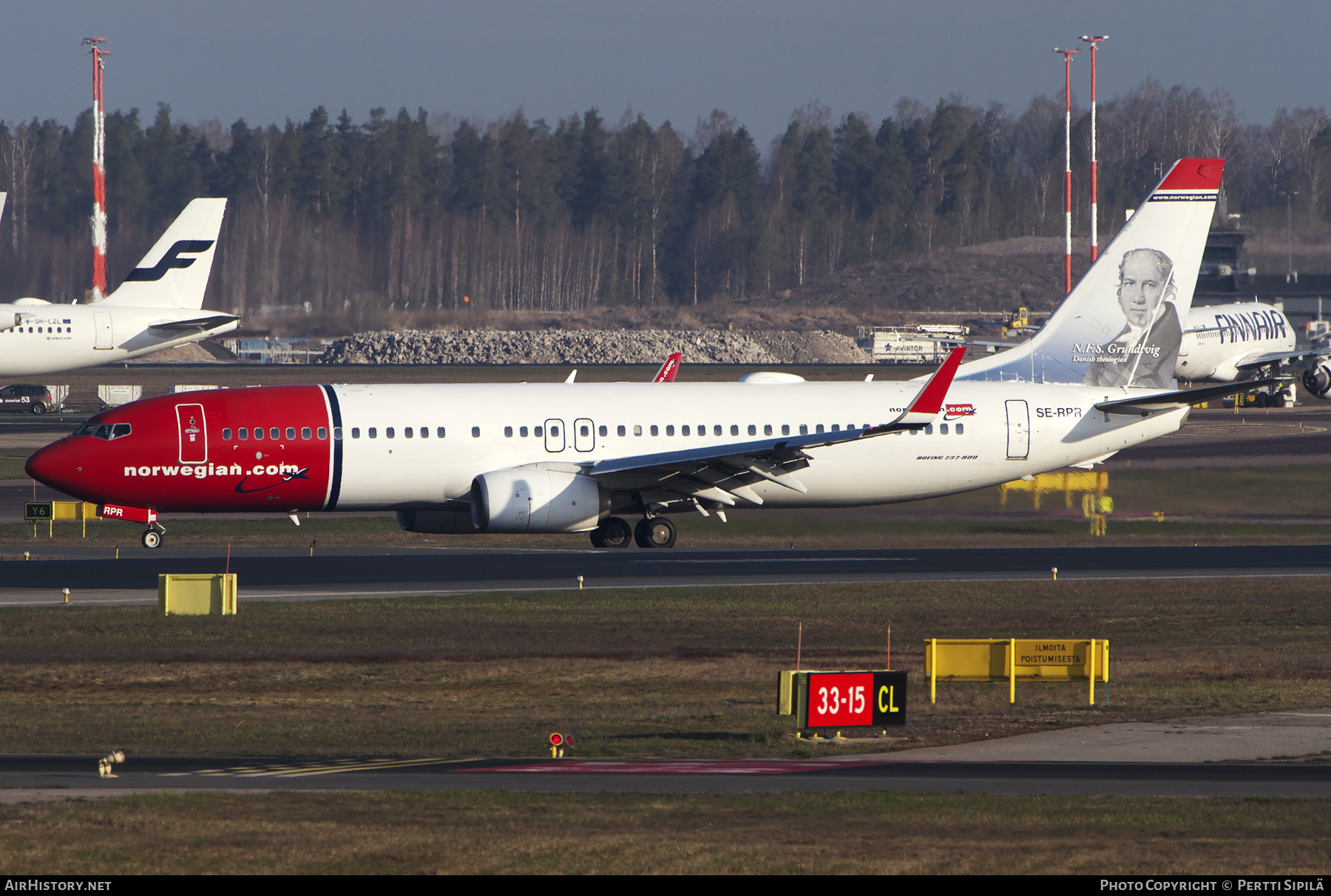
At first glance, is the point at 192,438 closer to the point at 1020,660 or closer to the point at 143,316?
the point at 1020,660

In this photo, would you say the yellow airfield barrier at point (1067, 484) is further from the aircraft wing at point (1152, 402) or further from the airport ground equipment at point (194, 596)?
the airport ground equipment at point (194, 596)

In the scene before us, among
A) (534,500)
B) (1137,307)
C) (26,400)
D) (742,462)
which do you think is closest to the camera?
(534,500)

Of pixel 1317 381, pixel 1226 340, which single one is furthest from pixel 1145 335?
pixel 1317 381

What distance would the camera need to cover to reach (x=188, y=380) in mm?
99250

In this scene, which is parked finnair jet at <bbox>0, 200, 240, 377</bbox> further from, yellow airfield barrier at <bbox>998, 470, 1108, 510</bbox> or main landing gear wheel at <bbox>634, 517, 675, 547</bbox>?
yellow airfield barrier at <bbox>998, 470, 1108, 510</bbox>

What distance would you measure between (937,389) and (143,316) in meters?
48.5

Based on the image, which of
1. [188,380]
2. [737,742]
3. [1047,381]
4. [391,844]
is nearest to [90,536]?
[1047,381]

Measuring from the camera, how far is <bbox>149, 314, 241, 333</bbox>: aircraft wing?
241 ft

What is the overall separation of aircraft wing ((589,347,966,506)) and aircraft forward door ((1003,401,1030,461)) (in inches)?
91.4

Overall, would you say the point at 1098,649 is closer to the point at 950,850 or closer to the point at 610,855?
the point at 950,850

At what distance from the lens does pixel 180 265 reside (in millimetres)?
74375

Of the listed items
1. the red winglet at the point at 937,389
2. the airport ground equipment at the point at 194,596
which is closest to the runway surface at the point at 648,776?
the airport ground equipment at the point at 194,596

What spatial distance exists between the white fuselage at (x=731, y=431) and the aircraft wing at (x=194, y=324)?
117ft

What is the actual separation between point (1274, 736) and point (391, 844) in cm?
Answer: 1160
